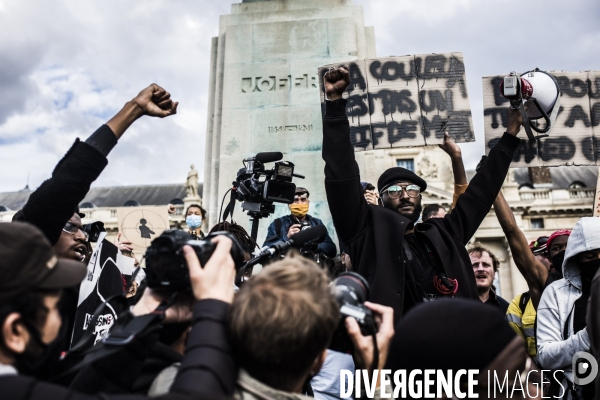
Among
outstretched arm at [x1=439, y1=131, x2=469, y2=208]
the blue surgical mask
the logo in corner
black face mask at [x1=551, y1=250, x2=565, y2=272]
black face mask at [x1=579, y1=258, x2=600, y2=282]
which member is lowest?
the logo in corner

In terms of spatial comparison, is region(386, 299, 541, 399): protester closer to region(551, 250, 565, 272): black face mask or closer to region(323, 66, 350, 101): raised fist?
region(323, 66, 350, 101): raised fist

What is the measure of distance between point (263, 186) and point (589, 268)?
76.8 inches

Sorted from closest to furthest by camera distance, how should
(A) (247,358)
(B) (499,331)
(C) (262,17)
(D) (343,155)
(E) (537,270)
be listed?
1. (A) (247,358)
2. (B) (499,331)
3. (D) (343,155)
4. (E) (537,270)
5. (C) (262,17)

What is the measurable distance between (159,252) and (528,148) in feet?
12.0

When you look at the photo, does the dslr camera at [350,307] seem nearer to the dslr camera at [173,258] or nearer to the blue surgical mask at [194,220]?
the dslr camera at [173,258]

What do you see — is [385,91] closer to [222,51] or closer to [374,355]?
[222,51]

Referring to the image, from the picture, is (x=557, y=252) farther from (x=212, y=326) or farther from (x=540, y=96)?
(x=212, y=326)

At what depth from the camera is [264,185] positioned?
367 cm

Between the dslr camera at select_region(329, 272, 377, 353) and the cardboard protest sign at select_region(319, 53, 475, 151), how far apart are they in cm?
297

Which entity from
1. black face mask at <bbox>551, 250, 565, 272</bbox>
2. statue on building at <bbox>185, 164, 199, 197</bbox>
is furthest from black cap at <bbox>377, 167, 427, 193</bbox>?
statue on building at <bbox>185, 164, 199, 197</bbox>

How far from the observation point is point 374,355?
157 centimetres

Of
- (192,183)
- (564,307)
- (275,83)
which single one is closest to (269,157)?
(564,307)

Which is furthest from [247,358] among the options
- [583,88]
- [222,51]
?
[222,51]

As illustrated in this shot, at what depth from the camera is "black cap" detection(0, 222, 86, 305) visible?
1.23m
